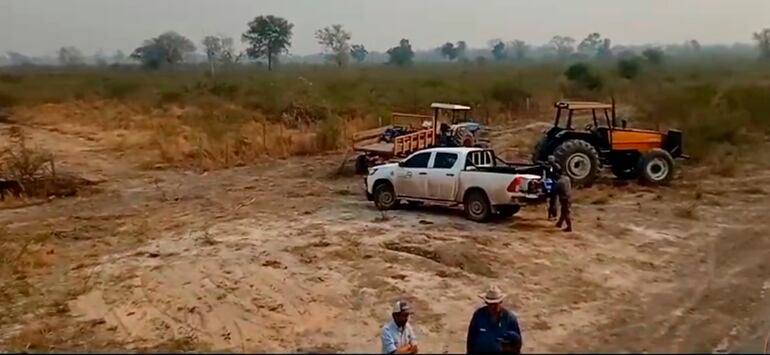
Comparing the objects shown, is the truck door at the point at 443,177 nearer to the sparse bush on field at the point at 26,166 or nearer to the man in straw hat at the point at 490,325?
the man in straw hat at the point at 490,325

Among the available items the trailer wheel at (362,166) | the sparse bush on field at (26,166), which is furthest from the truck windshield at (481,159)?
the sparse bush on field at (26,166)

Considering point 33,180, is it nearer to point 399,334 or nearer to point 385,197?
point 385,197

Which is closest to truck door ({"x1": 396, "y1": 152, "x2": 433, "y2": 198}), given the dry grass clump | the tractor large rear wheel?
the tractor large rear wheel

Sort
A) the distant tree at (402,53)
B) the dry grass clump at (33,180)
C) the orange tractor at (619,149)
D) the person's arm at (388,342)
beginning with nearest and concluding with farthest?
the person's arm at (388,342), the orange tractor at (619,149), the dry grass clump at (33,180), the distant tree at (402,53)

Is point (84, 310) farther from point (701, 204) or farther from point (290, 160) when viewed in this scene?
point (290, 160)

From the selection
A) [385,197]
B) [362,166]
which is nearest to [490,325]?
[385,197]

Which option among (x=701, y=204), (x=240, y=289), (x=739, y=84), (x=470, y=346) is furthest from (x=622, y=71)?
(x=470, y=346)

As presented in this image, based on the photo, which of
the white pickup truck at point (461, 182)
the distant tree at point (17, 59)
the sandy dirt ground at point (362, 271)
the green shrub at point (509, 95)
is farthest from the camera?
the distant tree at point (17, 59)

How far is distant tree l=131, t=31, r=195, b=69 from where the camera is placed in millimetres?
100650

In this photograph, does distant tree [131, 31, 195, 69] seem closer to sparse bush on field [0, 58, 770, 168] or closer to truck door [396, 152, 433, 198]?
sparse bush on field [0, 58, 770, 168]

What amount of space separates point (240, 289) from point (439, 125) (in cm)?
1302

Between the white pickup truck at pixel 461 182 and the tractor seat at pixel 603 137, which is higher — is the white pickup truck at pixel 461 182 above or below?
below

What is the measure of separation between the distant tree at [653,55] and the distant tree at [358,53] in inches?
2513

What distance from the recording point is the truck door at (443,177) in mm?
17094
